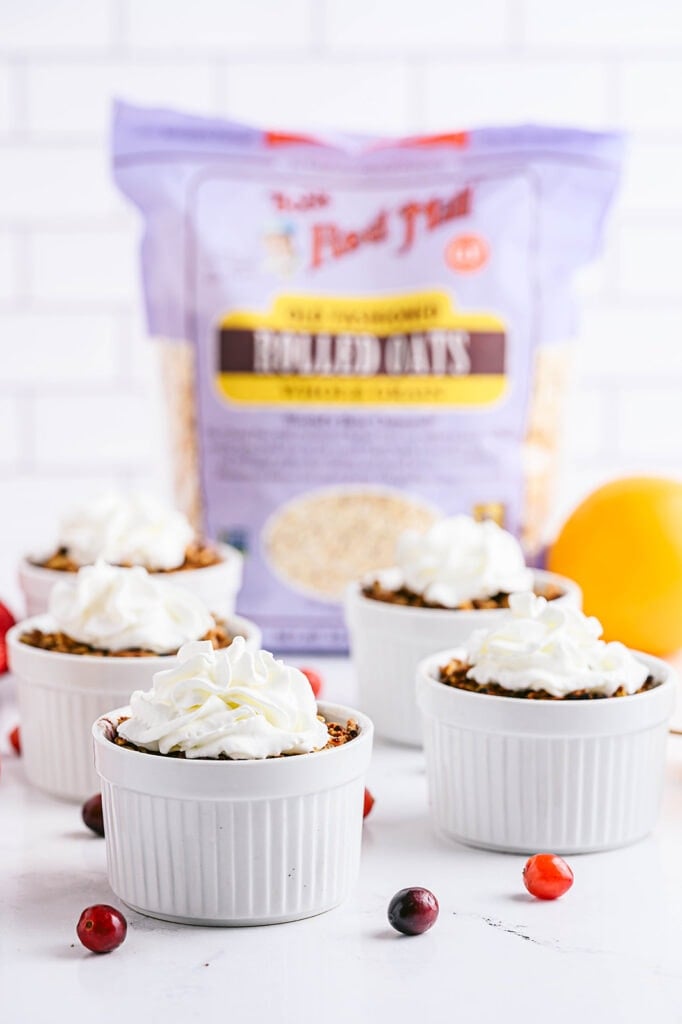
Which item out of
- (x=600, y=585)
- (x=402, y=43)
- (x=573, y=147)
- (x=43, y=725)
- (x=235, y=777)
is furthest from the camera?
(x=402, y=43)

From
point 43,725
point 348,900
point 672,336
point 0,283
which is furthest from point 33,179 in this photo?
point 348,900

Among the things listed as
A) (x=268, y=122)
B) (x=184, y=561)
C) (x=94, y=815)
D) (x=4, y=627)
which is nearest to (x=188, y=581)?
(x=184, y=561)

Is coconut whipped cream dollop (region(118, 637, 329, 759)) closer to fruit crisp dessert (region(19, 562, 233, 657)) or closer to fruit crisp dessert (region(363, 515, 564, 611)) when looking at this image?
fruit crisp dessert (region(19, 562, 233, 657))

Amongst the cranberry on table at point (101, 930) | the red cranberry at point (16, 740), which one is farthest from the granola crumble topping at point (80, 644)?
the cranberry on table at point (101, 930)

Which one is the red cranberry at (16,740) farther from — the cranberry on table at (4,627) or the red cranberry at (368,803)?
the red cranberry at (368,803)

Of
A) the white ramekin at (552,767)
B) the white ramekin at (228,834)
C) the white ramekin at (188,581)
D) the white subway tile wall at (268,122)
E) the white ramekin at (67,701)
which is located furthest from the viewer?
the white subway tile wall at (268,122)

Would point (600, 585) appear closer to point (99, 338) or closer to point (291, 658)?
point (291, 658)
